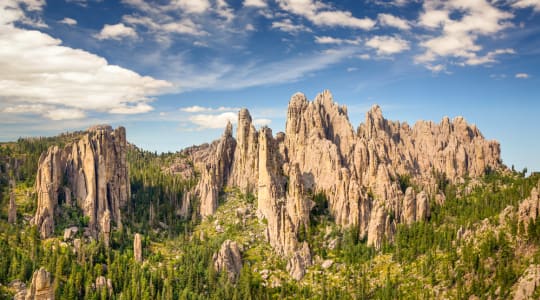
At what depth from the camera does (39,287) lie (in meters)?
112

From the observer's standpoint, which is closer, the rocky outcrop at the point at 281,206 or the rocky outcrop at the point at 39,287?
the rocky outcrop at the point at 39,287

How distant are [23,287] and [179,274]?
4490cm

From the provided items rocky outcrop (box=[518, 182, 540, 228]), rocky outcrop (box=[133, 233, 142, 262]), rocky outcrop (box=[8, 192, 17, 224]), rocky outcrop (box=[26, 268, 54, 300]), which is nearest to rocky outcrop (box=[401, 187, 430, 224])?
rocky outcrop (box=[518, 182, 540, 228])

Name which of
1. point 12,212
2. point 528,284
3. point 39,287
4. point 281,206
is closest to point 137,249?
point 39,287

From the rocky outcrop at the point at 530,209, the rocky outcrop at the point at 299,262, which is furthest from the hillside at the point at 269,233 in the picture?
the rocky outcrop at the point at 299,262

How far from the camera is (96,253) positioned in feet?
474

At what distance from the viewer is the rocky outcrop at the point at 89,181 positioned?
159250 millimetres

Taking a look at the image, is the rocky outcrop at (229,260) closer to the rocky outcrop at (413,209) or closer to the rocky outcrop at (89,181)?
the rocky outcrop at (89,181)

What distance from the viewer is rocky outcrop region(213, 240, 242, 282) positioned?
143375 mm

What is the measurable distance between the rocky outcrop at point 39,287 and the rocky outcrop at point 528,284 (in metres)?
114

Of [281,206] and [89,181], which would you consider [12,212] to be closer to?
[89,181]

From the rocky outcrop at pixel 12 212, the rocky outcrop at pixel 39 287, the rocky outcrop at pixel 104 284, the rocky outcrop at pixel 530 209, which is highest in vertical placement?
the rocky outcrop at pixel 530 209

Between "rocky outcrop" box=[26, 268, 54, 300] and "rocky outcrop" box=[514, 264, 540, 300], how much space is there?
375 ft

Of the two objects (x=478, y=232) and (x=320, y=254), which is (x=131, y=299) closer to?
(x=320, y=254)
